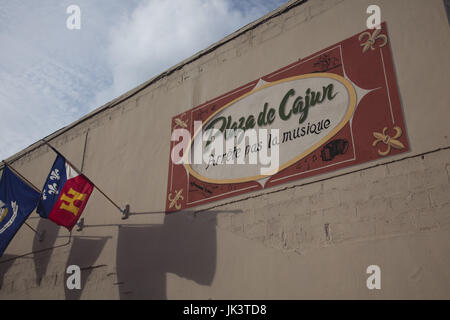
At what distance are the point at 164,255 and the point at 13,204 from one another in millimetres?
3145

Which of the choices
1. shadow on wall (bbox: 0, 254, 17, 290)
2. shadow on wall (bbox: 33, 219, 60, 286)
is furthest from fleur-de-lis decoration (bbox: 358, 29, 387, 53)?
shadow on wall (bbox: 0, 254, 17, 290)

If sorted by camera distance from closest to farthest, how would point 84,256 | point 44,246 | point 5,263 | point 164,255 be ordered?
point 164,255, point 84,256, point 44,246, point 5,263

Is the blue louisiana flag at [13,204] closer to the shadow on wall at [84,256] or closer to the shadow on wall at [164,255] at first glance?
the shadow on wall at [84,256]

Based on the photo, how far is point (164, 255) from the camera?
6234 millimetres

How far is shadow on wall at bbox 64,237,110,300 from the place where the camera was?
706 cm

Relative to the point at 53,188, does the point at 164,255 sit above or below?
below

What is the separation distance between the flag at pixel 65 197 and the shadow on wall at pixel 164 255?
3.05 feet

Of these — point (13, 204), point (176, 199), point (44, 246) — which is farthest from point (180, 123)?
point (44, 246)

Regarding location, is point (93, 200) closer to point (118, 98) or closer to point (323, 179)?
point (118, 98)

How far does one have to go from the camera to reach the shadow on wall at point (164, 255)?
19.1ft

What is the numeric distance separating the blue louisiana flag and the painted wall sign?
2540 mm

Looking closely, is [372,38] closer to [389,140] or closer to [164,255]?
[389,140]

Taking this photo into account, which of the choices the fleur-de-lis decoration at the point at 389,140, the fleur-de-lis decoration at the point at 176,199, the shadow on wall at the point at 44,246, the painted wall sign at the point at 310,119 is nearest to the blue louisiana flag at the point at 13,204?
the shadow on wall at the point at 44,246

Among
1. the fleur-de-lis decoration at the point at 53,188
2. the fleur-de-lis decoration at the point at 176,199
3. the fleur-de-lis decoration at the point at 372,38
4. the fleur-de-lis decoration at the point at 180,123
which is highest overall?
the fleur-de-lis decoration at the point at 372,38
